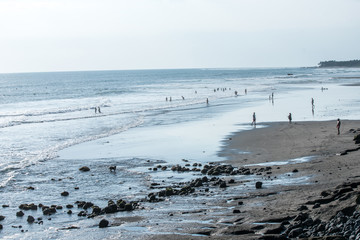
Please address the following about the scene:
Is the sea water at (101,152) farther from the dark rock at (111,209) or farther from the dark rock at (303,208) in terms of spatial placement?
the dark rock at (303,208)

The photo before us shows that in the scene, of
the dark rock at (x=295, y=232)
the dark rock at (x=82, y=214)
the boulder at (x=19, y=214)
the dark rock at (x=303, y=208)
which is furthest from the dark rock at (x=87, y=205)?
the dark rock at (x=295, y=232)

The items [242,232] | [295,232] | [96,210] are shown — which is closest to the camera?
[295,232]

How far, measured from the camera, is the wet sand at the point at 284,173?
603 inches

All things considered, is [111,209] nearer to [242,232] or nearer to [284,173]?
[242,232]

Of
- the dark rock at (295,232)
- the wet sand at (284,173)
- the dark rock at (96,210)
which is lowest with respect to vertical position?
the dark rock at (96,210)

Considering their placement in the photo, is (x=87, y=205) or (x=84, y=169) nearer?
(x=87, y=205)

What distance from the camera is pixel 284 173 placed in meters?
24.0

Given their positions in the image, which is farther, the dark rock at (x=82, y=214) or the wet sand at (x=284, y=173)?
the dark rock at (x=82, y=214)

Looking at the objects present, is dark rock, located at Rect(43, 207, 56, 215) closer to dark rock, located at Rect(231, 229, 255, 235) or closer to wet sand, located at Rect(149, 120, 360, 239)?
wet sand, located at Rect(149, 120, 360, 239)

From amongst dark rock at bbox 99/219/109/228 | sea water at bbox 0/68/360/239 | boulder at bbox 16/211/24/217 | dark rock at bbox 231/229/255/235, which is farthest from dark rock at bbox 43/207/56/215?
dark rock at bbox 231/229/255/235

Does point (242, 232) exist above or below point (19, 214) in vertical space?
above

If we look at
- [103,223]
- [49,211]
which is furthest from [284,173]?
[49,211]

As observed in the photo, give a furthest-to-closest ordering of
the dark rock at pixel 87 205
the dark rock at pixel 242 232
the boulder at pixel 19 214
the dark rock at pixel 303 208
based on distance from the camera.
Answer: the dark rock at pixel 87 205, the boulder at pixel 19 214, the dark rock at pixel 303 208, the dark rock at pixel 242 232

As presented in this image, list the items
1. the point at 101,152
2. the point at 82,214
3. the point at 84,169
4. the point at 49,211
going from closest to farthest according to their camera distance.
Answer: the point at 82,214 → the point at 49,211 → the point at 84,169 → the point at 101,152
